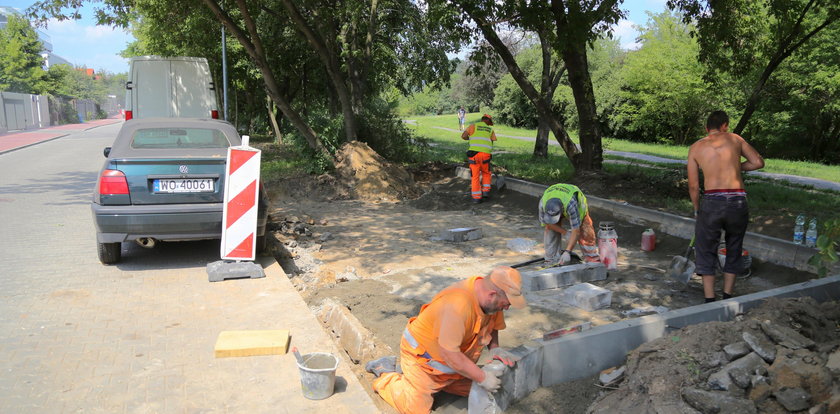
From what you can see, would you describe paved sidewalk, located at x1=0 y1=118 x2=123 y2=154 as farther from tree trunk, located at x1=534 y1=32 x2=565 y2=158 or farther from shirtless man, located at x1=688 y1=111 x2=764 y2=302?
shirtless man, located at x1=688 y1=111 x2=764 y2=302

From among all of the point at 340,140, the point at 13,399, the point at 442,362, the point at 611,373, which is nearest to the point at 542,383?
the point at 611,373

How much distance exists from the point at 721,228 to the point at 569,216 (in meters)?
1.52

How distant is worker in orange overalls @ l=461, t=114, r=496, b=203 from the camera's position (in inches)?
437

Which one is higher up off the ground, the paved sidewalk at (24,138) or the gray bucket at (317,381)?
the gray bucket at (317,381)

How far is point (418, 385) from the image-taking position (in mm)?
3607

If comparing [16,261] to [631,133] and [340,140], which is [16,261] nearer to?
[340,140]

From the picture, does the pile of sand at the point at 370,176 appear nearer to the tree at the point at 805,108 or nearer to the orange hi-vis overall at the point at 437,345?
the orange hi-vis overall at the point at 437,345

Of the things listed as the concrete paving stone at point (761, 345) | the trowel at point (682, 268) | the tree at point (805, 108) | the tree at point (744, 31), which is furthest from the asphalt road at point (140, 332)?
the tree at point (805, 108)

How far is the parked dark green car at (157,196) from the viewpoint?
5938 millimetres

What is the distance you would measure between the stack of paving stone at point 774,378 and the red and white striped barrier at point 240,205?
4.48 m

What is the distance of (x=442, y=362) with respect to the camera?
11.7ft

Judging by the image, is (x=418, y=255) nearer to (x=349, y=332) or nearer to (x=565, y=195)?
(x=565, y=195)

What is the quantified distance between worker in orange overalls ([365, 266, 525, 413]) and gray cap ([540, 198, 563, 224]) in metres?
2.69

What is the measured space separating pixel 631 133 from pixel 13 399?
3484 centimetres
